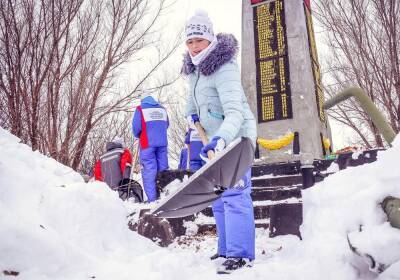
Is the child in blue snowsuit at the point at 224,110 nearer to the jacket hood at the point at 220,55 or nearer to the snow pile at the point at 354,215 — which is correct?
the jacket hood at the point at 220,55

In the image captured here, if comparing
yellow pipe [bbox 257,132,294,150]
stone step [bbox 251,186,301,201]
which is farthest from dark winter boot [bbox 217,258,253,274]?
yellow pipe [bbox 257,132,294,150]

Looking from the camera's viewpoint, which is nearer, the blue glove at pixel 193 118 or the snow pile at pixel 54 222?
the snow pile at pixel 54 222

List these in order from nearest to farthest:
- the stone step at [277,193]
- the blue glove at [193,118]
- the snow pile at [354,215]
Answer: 1. the snow pile at [354,215]
2. the blue glove at [193,118]
3. the stone step at [277,193]

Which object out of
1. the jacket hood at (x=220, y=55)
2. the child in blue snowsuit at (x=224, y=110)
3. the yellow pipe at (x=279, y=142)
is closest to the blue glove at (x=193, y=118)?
the child in blue snowsuit at (x=224, y=110)

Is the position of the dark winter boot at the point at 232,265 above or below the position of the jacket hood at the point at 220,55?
below

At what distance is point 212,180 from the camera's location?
225cm

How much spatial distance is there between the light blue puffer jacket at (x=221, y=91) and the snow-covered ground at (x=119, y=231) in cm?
96

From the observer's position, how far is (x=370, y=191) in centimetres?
140

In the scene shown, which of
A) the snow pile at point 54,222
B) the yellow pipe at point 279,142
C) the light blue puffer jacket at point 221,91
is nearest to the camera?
the snow pile at point 54,222

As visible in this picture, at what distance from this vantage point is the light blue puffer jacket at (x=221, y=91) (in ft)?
8.64

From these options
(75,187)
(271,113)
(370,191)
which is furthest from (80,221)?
(271,113)

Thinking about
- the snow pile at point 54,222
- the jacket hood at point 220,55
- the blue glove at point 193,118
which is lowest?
the snow pile at point 54,222

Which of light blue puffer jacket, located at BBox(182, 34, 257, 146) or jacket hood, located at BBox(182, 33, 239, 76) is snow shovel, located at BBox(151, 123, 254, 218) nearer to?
light blue puffer jacket, located at BBox(182, 34, 257, 146)

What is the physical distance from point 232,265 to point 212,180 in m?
0.61
